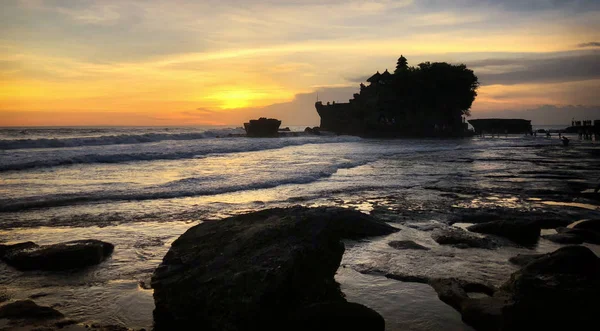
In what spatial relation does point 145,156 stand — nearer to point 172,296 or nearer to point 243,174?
point 243,174

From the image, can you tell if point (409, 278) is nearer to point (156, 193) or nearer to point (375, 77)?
point (156, 193)

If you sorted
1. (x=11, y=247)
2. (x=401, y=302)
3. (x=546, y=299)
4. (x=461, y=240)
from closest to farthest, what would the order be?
(x=546, y=299) < (x=401, y=302) < (x=11, y=247) < (x=461, y=240)

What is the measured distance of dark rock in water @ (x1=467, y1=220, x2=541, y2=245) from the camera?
7732mm

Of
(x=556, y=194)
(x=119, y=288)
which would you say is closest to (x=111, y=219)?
(x=119, y=288)

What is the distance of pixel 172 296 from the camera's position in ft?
14.3

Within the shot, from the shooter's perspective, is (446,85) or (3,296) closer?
(3,296)

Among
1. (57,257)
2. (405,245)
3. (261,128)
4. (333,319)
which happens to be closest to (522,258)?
(405,245)

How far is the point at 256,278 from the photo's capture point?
4.05 m

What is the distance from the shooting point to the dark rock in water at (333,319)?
3.98 metres

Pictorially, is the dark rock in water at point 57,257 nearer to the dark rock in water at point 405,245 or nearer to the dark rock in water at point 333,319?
the dark rock in water at point 333,319

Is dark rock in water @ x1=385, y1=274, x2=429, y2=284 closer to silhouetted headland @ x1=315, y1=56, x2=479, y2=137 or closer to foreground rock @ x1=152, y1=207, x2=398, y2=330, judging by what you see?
foreground rock @ x1=152, y1=207, x2=398, y2=330

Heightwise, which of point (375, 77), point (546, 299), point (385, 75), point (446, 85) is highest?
point (385, 75)

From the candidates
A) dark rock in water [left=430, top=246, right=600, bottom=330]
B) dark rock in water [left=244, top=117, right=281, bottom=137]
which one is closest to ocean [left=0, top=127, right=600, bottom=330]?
dark rock in water [left=430, top=246, right=600, bottom=330]

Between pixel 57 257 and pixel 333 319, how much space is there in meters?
4.43
